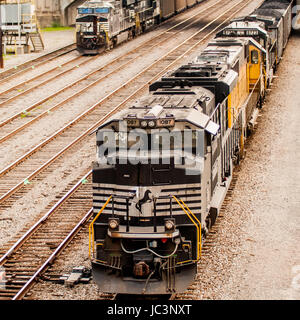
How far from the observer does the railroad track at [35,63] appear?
119 ft

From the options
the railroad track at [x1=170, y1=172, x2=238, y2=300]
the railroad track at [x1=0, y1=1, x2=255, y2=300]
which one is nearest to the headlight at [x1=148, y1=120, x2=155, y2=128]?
the railroad track at [x1=170, y1=172, x2=238, y2=300]

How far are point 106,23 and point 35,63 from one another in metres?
5.40

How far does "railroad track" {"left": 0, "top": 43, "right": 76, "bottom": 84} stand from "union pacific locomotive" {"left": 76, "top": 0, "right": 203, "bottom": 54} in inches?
74.7

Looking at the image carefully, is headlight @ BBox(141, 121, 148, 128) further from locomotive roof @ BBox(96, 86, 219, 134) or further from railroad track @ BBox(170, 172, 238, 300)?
railroad track @ BBox(170, 172, 238, 300)

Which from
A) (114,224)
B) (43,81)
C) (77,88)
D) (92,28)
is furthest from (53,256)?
(92,28)

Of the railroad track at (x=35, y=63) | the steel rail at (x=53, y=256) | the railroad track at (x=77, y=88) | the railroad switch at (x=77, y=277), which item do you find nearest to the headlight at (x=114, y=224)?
the railroad switch at (x=77, y=277)

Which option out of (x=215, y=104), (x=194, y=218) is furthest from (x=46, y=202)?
(x=194, y=218)

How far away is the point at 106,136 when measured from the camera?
41.1 ft

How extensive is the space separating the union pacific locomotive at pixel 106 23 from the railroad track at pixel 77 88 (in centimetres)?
162

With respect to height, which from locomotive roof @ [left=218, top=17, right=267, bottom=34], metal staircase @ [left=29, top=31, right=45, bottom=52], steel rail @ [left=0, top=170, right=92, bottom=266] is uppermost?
locomotive roof @ [left=218, top=17, right=267, bottom=34]

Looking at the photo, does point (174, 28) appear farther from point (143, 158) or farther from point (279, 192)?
point (143, 158)

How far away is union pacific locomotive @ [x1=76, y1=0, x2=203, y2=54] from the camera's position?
41.4 meters

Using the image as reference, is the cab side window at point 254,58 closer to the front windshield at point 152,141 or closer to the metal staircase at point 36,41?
the front windshield at point 152,141

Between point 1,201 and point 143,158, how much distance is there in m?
7.51
